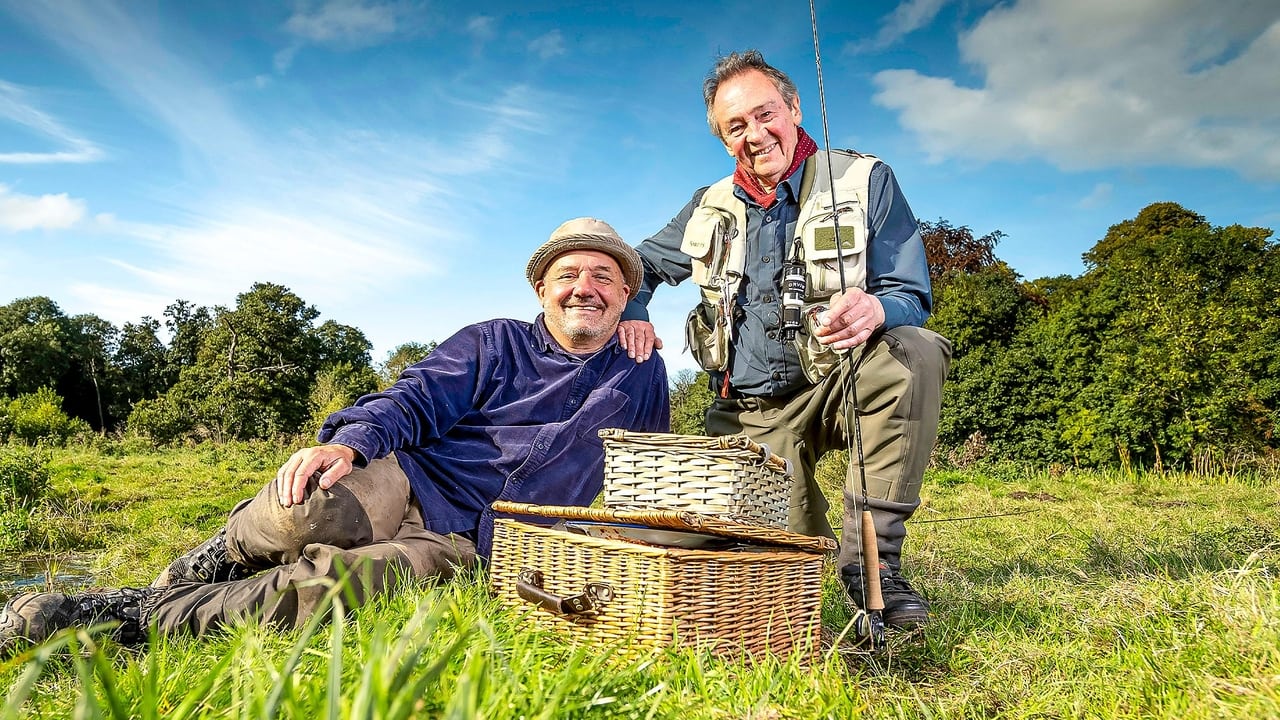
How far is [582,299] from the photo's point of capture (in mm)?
3965

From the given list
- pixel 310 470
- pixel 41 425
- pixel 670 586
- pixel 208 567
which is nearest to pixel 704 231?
pixel 310 470

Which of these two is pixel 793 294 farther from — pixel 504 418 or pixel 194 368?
pixel 194 368

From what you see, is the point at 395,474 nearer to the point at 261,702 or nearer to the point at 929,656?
the point at 929,656

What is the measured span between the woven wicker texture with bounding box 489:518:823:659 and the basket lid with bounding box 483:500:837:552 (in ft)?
0.15

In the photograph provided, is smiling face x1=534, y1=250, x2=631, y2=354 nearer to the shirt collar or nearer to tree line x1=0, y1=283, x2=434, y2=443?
the shirt collar

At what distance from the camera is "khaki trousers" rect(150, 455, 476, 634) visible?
118 inches

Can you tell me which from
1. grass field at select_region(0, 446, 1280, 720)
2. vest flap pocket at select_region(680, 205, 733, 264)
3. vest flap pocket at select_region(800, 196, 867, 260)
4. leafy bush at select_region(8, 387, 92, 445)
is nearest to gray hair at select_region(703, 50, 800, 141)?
vest flap pocket at select_region(680, 205, 733, 264)

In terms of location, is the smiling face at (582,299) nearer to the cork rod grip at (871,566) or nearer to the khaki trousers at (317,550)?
the khaki trousers at (317,550)

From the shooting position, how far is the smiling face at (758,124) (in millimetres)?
4141

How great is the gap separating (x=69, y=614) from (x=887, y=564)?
9.55 feet

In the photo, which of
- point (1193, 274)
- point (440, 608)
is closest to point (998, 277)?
point (1193, 274)

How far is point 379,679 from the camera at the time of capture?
113 cm

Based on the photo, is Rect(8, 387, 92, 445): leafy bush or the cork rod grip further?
Rect(8, 387, 92, 445): leafy bush

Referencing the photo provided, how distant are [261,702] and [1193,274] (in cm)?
1661
